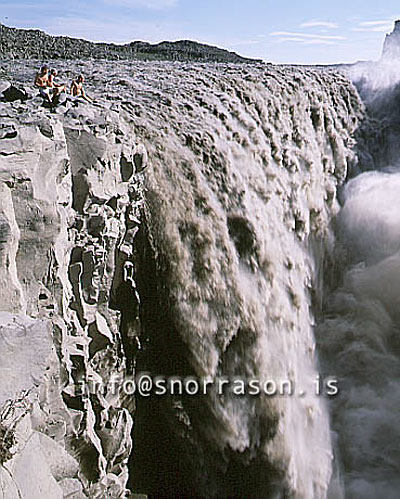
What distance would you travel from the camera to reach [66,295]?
2824mm

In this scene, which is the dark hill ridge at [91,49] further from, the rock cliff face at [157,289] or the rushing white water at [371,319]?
the rushing white water at [371,319]

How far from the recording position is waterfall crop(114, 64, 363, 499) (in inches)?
148

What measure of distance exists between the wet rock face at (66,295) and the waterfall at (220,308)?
10.0 inches

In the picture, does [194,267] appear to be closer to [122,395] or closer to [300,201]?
[122,395]

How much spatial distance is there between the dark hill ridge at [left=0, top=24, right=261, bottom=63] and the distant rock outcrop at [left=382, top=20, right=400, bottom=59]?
288 cm

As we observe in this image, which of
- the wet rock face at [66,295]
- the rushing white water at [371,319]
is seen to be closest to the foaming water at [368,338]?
the rushing white water at [371,319]

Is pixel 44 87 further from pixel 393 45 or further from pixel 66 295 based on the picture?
pixel 393 45

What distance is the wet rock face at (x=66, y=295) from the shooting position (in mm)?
1951

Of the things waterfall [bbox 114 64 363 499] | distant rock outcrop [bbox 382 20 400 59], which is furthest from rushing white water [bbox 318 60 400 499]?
distant rock outcrop [bbox 382 20 400 59]

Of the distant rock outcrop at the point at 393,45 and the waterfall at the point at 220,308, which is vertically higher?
the distant rock outcrop at the point at 393,45

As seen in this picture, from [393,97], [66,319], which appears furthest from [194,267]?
[393,97]

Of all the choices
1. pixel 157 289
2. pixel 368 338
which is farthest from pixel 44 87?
pixel 368 338

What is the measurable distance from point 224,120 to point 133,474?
9.32 ft

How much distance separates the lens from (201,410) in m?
3.86
